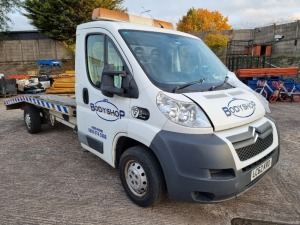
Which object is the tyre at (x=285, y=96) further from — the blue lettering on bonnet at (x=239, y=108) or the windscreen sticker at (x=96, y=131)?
the windscreen sticker at (x=96, y=131)

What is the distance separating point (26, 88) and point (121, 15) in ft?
35.6

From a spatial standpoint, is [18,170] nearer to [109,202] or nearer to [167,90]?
[109,202]

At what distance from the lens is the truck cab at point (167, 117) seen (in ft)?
8.43

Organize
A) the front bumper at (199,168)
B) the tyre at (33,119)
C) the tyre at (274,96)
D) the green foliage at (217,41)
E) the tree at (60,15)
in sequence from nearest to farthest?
1. the front bumper at (199,168)
2. the tyre at (33,119)
3. the tyre at (274,96)
4. the tree at (60,15)
5. the green foliage at (217,41)

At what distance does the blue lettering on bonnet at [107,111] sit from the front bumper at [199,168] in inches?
29.0

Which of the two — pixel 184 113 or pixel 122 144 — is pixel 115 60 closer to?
pixel 122 144

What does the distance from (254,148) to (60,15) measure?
21.8m

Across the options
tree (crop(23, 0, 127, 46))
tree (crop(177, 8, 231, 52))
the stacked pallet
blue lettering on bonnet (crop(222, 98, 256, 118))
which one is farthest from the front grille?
tree (crop(177, 8, 231, 52))

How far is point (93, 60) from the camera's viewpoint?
3.66 m

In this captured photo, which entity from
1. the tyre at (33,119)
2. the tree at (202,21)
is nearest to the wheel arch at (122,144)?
the tyre at (33,119)

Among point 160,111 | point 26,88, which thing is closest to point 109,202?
point 160,111

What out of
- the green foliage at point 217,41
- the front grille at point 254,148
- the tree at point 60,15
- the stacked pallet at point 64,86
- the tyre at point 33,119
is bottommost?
the tyre at point 33,119

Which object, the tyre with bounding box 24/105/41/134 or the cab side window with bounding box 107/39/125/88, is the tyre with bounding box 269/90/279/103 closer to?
the tyre with bounding box 24/105/41/134

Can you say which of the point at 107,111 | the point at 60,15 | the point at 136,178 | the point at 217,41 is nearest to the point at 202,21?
the point at 217,41
